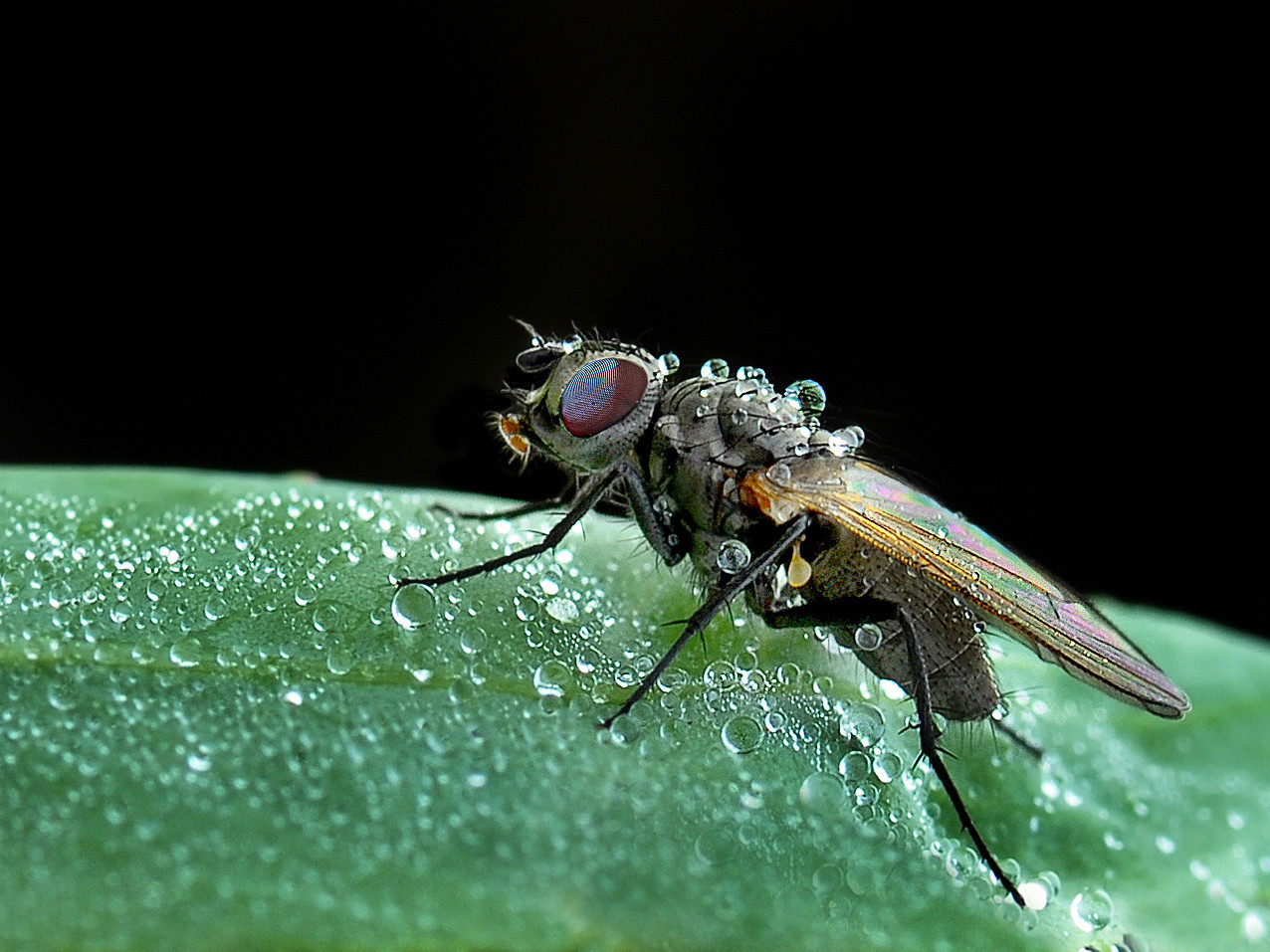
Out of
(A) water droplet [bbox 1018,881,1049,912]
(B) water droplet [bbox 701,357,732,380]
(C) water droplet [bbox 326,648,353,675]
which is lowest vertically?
(C) water droplet [bbox 326,648,353,675]

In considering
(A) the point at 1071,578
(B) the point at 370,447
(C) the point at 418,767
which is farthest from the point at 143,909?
(A) the point at 1071,578

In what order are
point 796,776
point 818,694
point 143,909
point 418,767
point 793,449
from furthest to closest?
1. point 793,449
2. point 818,694
3. point 796,776
4. point 418,767
5. point 143,909

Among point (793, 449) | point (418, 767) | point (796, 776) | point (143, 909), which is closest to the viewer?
point (143, 909)

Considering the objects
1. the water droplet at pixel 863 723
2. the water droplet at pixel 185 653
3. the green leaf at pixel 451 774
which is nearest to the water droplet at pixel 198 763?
the green leaf at pixel 451 774

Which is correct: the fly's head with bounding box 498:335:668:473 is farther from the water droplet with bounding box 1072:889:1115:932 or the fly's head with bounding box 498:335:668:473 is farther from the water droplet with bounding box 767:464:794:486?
the water droplet with bounding box 1072:889:1115:932

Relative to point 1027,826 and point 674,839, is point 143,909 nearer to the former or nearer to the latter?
point 674,839

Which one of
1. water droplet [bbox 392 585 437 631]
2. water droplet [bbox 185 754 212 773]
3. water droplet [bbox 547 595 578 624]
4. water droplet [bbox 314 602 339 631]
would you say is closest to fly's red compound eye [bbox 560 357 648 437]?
water droplet [bbox 547 595 578 624]
